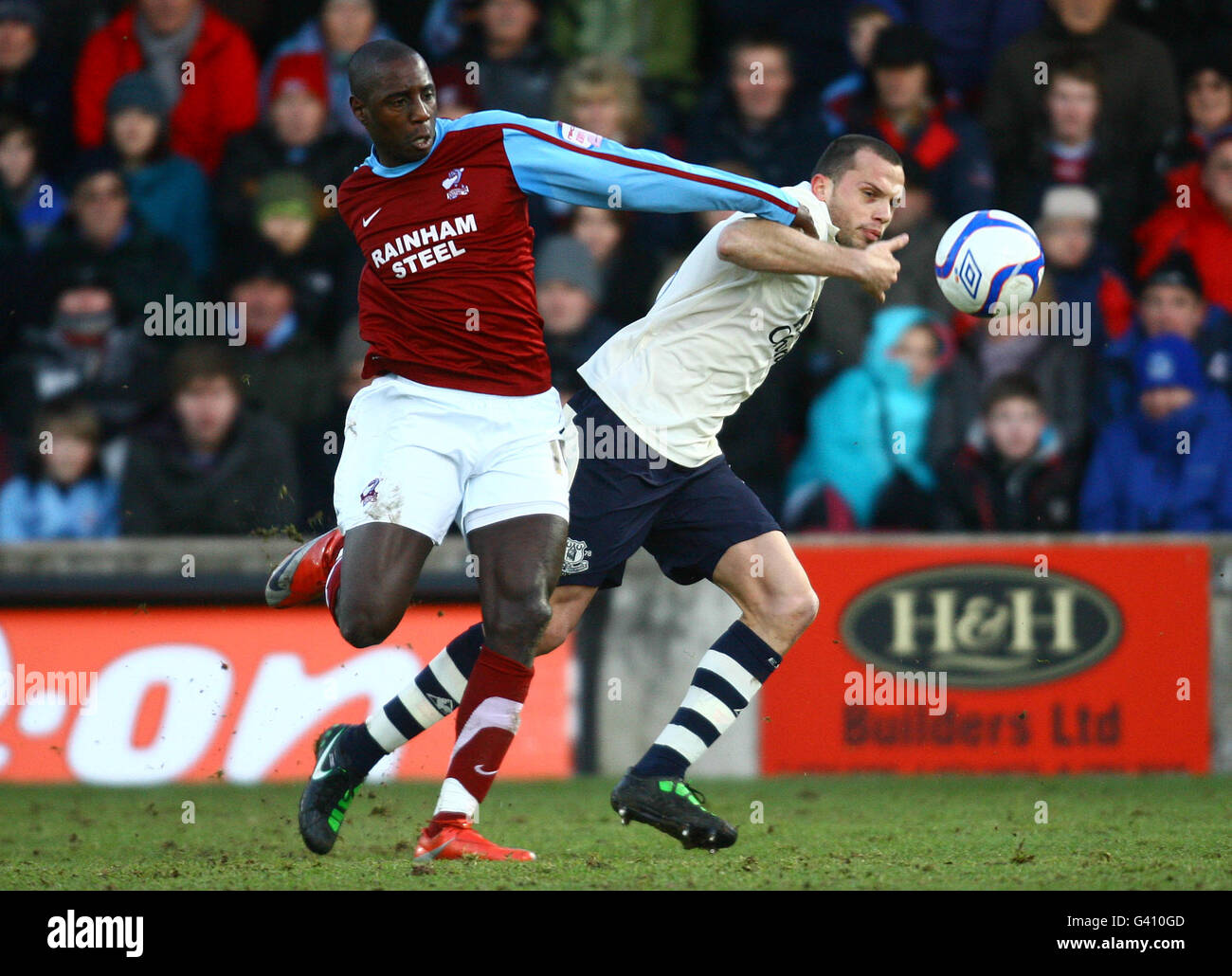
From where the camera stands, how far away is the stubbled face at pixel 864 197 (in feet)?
18.2

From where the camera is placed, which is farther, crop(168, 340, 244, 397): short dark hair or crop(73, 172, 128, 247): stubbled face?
crop(73, 172, 128, 247): stubbled face

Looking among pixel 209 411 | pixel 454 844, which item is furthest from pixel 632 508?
pixel 209 411

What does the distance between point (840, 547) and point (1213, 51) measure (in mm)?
3314

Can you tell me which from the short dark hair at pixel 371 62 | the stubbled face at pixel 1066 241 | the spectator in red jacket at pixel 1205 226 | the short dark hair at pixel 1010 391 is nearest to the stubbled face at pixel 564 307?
the short dark hair at pixel 1010 391

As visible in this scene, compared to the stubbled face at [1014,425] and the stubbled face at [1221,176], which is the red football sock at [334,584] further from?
the stubbled face at [1221,176]

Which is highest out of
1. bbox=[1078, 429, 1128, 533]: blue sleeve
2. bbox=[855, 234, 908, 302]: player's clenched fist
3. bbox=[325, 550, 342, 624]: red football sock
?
bbox=[855, 234, 908, 302]: player's clenched fist

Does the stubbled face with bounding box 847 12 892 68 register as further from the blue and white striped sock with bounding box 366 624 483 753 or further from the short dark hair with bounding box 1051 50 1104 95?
the blue and white striped sock with bounding box 366 624 483 753

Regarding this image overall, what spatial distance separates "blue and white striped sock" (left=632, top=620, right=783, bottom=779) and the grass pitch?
0.33m

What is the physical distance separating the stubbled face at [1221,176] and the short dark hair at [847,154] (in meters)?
3.84

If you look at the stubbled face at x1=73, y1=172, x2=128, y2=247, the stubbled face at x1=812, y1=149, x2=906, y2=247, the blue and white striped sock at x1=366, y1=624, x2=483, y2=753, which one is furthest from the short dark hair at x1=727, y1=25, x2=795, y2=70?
the blue and white striped sock at x1=366, y1=624, x2=483, y2=753

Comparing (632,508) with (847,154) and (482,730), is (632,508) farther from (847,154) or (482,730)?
(847,154)

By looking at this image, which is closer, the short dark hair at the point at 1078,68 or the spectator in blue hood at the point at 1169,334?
the spectator in blue hood at the point at 1169,334

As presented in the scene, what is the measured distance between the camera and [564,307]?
331 inches

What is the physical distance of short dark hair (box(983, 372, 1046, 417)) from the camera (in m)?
8.20
